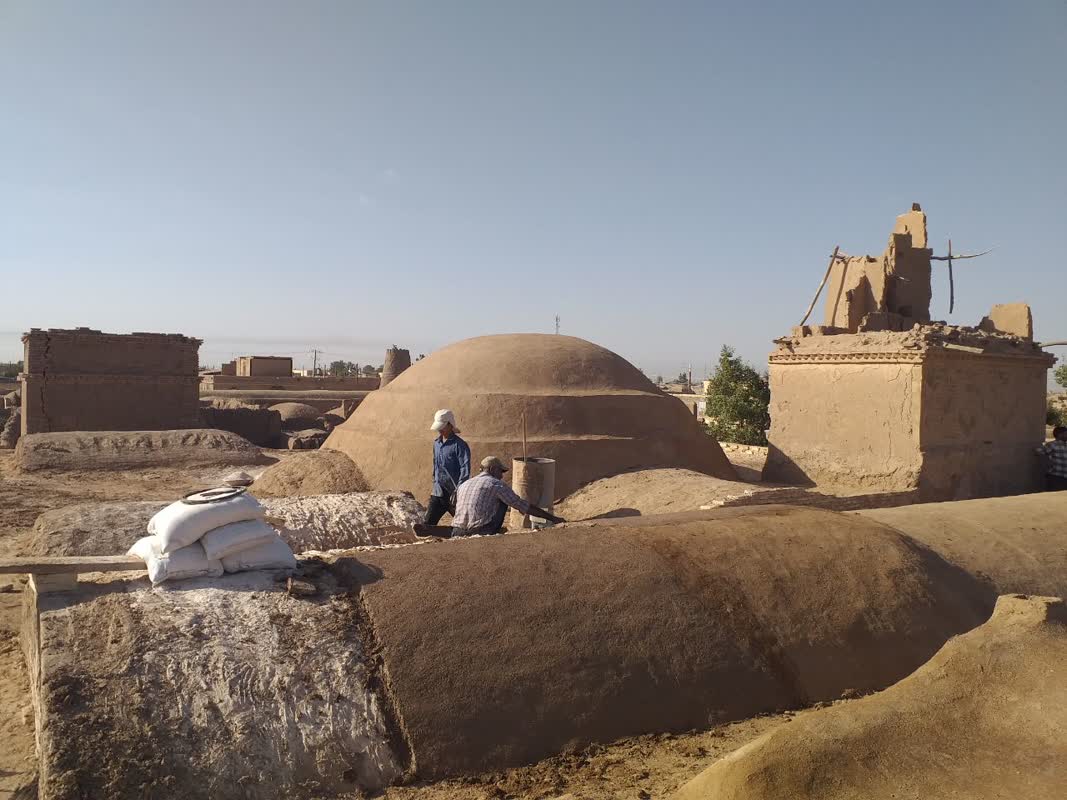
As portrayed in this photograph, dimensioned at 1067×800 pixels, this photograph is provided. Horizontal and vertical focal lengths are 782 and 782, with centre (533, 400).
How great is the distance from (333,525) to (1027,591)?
6455 mm

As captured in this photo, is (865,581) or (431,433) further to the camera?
(431,433)

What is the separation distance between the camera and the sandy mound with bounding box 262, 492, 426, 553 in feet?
27.1

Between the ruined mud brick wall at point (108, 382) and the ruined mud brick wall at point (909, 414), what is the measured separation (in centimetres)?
1342

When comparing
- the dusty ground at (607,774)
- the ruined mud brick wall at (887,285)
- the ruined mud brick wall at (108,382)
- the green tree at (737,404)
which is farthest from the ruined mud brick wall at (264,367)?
the dusty ground at (607,774)

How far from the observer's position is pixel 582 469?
10586mm

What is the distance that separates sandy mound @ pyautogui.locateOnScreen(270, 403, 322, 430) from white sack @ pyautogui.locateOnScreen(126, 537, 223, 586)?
18474mm

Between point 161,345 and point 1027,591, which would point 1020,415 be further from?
point 161,345

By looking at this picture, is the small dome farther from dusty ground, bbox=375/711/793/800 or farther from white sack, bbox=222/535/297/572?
dusty ground, bbox=375/711/793/800

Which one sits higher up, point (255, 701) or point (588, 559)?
point (588, 559)

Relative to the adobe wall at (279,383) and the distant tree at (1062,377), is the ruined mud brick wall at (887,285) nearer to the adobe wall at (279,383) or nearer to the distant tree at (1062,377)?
the adobe wall at (279,383)

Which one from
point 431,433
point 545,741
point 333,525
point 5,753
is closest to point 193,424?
point 431,433

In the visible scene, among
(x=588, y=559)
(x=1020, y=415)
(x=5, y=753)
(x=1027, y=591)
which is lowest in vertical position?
(x=5, y=753)

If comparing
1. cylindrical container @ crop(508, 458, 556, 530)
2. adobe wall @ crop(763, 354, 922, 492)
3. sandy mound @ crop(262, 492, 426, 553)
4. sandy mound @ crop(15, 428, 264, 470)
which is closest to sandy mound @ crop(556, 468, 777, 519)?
cylindrical container @ crop(508, 458, 556, 530)

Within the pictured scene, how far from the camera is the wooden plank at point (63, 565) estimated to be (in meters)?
3.80
